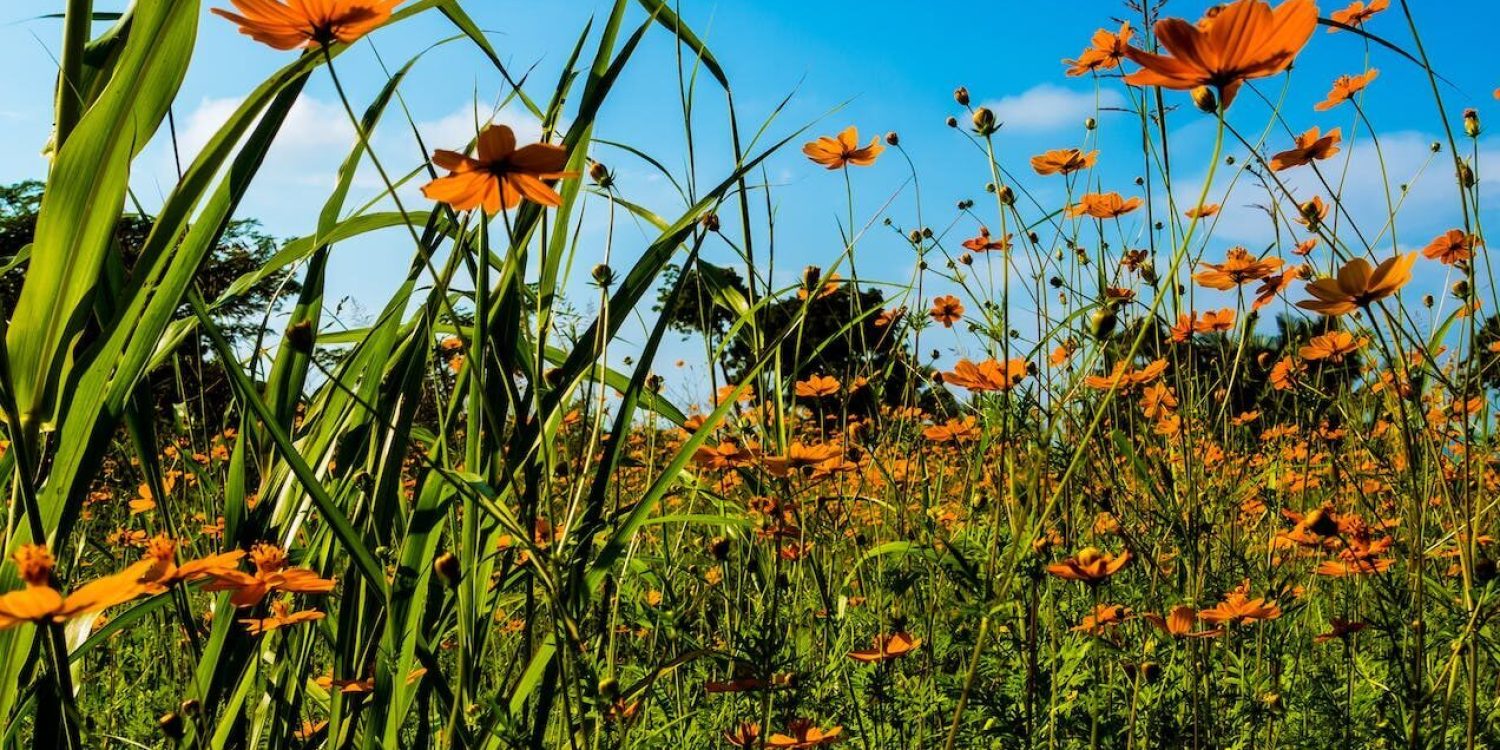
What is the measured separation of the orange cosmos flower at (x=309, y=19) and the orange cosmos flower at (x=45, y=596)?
0.33m

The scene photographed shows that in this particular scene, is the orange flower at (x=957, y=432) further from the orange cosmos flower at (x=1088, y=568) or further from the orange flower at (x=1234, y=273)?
the orange cosmos flower at (x=1088, y=568)

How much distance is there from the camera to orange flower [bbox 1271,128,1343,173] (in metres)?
1.29

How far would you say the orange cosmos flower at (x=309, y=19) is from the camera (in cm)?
65

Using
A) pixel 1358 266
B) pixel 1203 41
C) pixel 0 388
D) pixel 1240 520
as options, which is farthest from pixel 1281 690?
pixel 0 388

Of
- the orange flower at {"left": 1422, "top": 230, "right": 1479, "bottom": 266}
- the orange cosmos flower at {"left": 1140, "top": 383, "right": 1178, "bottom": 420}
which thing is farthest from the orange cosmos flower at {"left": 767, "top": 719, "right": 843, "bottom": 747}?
the orange flower at {"left": 1422, "top": 230, "right": 1479, "bottom": 266}

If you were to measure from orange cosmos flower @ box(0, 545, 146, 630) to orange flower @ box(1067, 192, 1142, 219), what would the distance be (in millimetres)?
1465

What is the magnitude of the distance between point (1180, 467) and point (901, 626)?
1.13 m

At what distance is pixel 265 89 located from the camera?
2.50ft

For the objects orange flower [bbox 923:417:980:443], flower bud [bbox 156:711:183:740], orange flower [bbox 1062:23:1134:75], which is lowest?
flower bud [bbox 156:711:183:740]

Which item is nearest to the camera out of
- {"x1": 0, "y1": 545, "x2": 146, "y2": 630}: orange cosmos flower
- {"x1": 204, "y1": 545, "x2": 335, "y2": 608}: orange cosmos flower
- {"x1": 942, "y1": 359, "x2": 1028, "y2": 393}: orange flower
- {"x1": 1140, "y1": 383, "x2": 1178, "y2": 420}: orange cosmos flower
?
{"x1": 0, "y1": 545, "x2": 146, "y2": 630}: orange cosmos flower

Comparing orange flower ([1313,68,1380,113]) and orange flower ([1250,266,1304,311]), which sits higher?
orange flower ([1313,68,1380,113])

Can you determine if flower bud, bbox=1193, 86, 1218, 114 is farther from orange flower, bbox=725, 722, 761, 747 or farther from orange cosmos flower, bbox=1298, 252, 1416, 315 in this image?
orange flower, bbox=725, 722, 761, 747

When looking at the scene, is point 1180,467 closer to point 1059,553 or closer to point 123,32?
point 1059,553

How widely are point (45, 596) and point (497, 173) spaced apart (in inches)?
13.6
